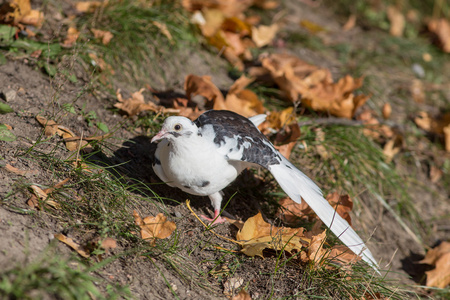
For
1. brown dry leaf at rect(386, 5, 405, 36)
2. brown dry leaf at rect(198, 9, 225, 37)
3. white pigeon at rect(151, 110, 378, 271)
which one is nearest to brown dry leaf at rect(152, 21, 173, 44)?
brown dry leaf at rect(198, 9, 225, 37)

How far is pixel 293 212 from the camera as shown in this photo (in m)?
3.17

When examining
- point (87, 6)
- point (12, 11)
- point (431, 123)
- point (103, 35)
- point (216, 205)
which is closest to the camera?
point (216, 205)

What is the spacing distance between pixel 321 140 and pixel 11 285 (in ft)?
8.93

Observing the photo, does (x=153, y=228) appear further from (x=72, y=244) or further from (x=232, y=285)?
(x=232, y=285)

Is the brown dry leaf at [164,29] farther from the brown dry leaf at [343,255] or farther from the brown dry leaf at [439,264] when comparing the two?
the brown dry leaf at [439,264]

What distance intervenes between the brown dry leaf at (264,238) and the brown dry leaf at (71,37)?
193 centimetres

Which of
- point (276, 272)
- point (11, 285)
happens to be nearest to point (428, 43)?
point (276, 272)

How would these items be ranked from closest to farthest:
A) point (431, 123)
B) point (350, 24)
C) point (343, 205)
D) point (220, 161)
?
point (220, 161)
point (343, 205)
point (431, 123)
point (350, 24)

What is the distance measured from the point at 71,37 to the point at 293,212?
2101 millimetres

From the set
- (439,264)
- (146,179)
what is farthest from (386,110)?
(146,179)

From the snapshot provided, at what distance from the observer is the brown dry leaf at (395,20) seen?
5898 millimetres

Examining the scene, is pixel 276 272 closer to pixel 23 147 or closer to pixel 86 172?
pixel 86 172

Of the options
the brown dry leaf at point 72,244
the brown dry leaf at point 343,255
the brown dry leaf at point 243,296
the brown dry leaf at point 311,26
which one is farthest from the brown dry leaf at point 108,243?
the brown dry leaf at point 311,26

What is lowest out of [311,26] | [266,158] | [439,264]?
[439,264]
